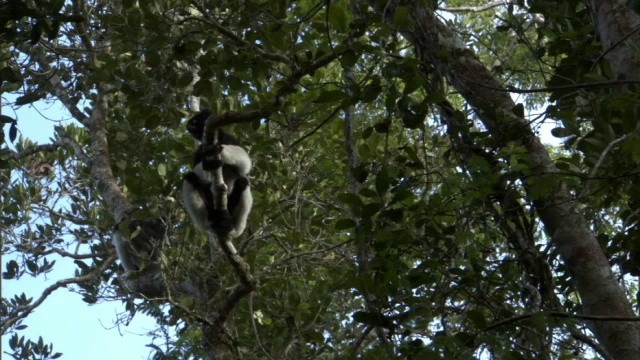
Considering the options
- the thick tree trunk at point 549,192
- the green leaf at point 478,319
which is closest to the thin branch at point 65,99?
the thick tree trunk at point 549,192

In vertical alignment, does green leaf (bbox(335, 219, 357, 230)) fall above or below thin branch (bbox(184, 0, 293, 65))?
below

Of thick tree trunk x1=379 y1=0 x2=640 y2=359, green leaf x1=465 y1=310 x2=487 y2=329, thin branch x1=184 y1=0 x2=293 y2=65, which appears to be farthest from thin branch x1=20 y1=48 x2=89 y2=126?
green leaf x1=465 y1=310 x2=487 y2=329

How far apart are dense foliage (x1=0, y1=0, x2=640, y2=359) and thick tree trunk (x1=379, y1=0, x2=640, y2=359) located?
0.01m

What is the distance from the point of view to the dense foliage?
311cm

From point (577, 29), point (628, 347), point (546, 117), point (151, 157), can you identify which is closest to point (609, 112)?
point (546, 117)

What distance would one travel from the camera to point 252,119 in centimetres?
441

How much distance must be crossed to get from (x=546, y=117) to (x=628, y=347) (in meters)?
1.04

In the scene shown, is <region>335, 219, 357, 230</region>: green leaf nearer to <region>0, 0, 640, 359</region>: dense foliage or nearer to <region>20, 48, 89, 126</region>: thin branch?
<region>0, 0, 640, 359</region>: dense foliage

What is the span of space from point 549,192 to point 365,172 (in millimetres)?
1002

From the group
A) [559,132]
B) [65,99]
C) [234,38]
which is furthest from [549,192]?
[65,99]

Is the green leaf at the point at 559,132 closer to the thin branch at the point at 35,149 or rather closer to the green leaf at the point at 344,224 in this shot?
the green leaf at the point at 344,224

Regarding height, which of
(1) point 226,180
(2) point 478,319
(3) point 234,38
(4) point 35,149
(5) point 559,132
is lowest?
(2) point 478,319

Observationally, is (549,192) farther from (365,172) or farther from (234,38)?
(234,38)

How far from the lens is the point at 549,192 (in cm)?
314
